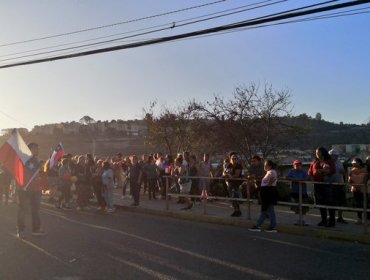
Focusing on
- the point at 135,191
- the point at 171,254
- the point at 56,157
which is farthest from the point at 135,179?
the point at 171,254

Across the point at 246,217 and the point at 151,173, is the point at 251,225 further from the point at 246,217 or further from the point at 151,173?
the point at 151,173

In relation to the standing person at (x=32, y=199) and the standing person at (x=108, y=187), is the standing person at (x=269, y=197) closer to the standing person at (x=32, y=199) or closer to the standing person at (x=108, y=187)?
the standing person at (x=32, y=199)

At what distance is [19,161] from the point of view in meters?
11.5

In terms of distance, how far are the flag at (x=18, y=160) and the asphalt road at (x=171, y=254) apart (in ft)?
4.18

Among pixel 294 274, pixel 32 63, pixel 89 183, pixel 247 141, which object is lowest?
pixel 294 274

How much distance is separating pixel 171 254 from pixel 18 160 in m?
4.59

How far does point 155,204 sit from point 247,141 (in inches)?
360

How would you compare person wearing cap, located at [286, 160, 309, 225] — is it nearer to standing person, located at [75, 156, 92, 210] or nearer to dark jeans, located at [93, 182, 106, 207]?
dark jeans, located at [93, 182, 106, 207]

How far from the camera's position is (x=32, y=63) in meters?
15.5

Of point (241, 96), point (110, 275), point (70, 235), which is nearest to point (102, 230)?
point (70, 235)

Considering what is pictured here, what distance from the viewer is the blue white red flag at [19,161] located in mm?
11083

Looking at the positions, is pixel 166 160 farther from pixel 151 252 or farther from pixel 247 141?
pixel 151 252

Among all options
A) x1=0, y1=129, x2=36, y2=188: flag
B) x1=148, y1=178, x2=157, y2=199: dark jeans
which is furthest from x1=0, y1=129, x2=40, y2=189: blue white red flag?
x1=148, y1=178, x2=157, y2=199: dark jeans

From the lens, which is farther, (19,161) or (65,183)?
(65,183)
